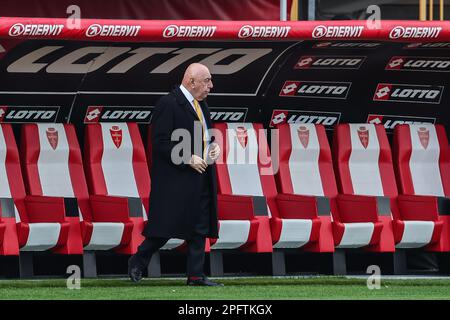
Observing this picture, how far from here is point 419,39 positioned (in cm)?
1581

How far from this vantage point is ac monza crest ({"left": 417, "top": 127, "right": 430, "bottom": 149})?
17438mm

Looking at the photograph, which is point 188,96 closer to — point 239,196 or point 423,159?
point 239,196

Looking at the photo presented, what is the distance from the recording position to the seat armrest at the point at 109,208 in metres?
16.0

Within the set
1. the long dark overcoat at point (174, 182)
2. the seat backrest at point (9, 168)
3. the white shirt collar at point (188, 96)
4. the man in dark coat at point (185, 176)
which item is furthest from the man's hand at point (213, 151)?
the seat backrest at point (9, 168)

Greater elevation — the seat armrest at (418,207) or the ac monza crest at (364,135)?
the ac monza crest at (364,135)

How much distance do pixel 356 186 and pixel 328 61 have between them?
120 centimetres

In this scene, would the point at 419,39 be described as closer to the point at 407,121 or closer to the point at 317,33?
the point at 317,33

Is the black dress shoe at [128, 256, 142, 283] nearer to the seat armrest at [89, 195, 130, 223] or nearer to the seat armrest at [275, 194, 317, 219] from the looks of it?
the seat armrest at [89, 195, 130, 223]

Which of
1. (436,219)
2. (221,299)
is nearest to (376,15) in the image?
(436,219)

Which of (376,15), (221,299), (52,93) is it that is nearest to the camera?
(221,299)

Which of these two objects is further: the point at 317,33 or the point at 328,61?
the point at 328,61

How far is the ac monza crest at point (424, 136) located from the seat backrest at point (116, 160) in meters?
2.65

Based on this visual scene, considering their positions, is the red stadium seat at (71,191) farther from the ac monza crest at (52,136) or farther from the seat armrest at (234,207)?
the seat armrest at (234,207)

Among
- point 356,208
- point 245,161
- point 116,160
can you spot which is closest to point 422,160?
point 356,208
